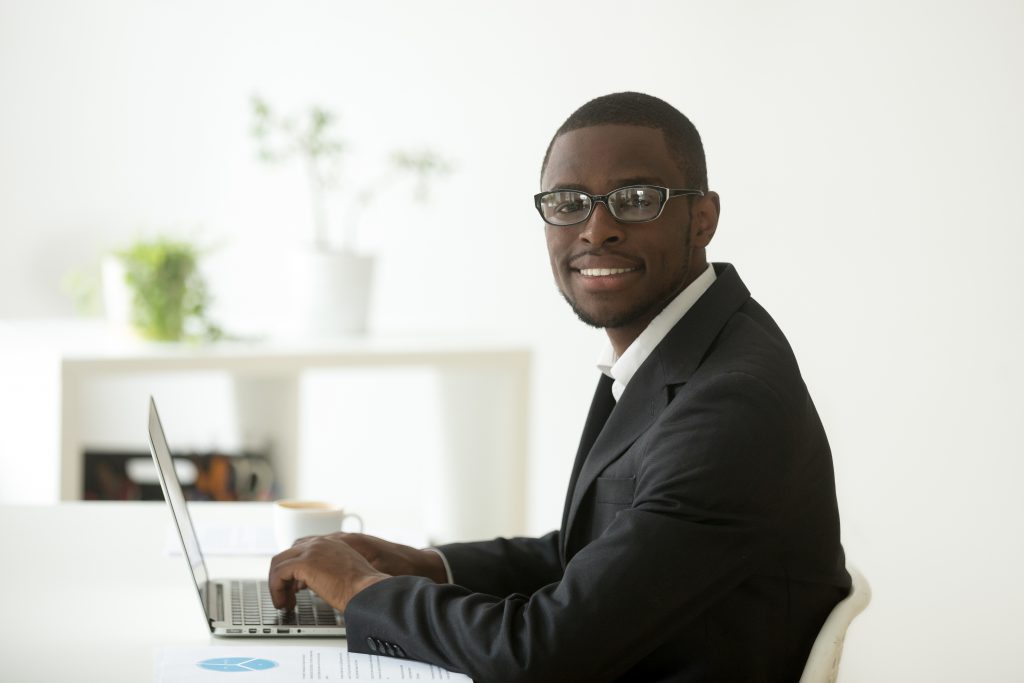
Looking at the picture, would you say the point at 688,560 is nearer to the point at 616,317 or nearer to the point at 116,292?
the point at 616,317

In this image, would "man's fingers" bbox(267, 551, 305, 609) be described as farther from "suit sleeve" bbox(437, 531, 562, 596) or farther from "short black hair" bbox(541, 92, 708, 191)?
"short black hair" bbox(541, 92, 708, 191)

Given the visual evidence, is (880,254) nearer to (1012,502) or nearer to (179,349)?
(1012,502)

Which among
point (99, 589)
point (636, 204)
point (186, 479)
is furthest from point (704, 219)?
point (186, 479)

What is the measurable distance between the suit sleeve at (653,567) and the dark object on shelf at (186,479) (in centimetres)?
251

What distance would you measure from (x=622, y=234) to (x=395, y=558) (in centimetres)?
50

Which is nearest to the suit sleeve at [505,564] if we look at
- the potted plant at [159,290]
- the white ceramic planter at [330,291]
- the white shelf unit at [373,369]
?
the white shelf unit at [373,369]

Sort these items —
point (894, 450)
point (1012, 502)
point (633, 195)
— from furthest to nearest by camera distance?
point (894, 450)
point (1012, 502)
point (633, 195)

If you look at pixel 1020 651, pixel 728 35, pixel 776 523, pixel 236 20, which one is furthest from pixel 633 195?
pixel 236 20

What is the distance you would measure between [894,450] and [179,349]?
1.93 m

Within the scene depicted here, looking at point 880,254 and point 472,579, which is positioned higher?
point 880,254

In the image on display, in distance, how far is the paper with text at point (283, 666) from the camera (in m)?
1.19

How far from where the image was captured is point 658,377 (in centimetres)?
139

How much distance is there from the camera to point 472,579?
5.28 ft

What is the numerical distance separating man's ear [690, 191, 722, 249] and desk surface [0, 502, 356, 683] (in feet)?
2.15
